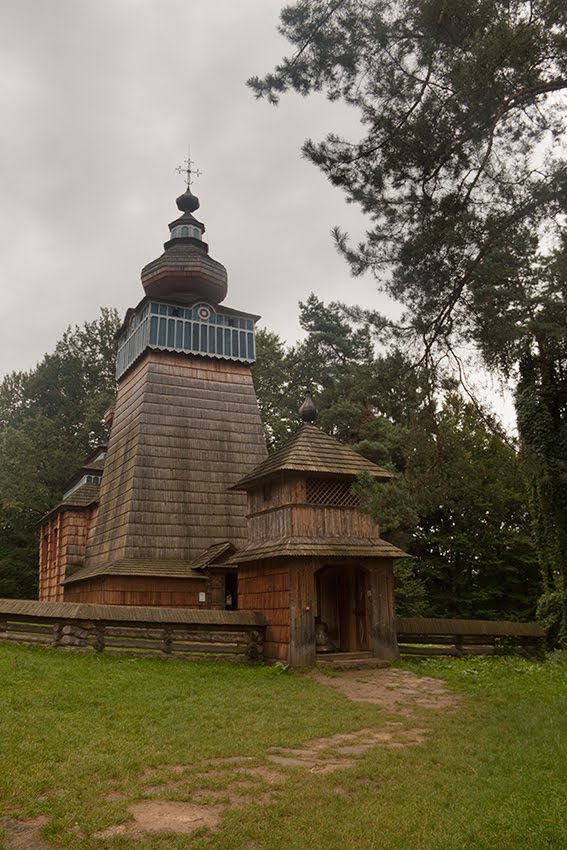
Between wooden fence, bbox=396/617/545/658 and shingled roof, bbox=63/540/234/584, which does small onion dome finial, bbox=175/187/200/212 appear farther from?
wooden fence, bbox=396/617/545/658

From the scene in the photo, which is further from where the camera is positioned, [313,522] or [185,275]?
[185,275]

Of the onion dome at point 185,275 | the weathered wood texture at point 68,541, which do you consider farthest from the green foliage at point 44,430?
the onion dome at point 185,275

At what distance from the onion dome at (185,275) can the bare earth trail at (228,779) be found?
63.6 feet

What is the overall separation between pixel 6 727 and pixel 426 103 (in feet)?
30.9

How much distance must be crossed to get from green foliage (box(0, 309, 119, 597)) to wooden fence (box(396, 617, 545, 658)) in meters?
25.2

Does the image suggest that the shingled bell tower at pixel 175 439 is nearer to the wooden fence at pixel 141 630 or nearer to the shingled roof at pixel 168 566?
the shingled roof at pixel 168 566

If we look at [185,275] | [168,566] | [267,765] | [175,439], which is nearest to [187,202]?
[185,275]

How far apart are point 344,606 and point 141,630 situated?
5263 millimetres

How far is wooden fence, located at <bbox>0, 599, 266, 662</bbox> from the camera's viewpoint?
14.8 metres

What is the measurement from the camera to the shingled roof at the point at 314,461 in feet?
51.3

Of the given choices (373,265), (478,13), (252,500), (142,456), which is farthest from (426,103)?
(142,456)

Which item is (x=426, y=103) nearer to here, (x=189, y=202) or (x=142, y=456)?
(x=142, y=456)

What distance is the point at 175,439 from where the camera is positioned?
930 inches

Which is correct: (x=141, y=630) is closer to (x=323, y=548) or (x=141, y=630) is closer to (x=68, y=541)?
(x=323, y=548)
